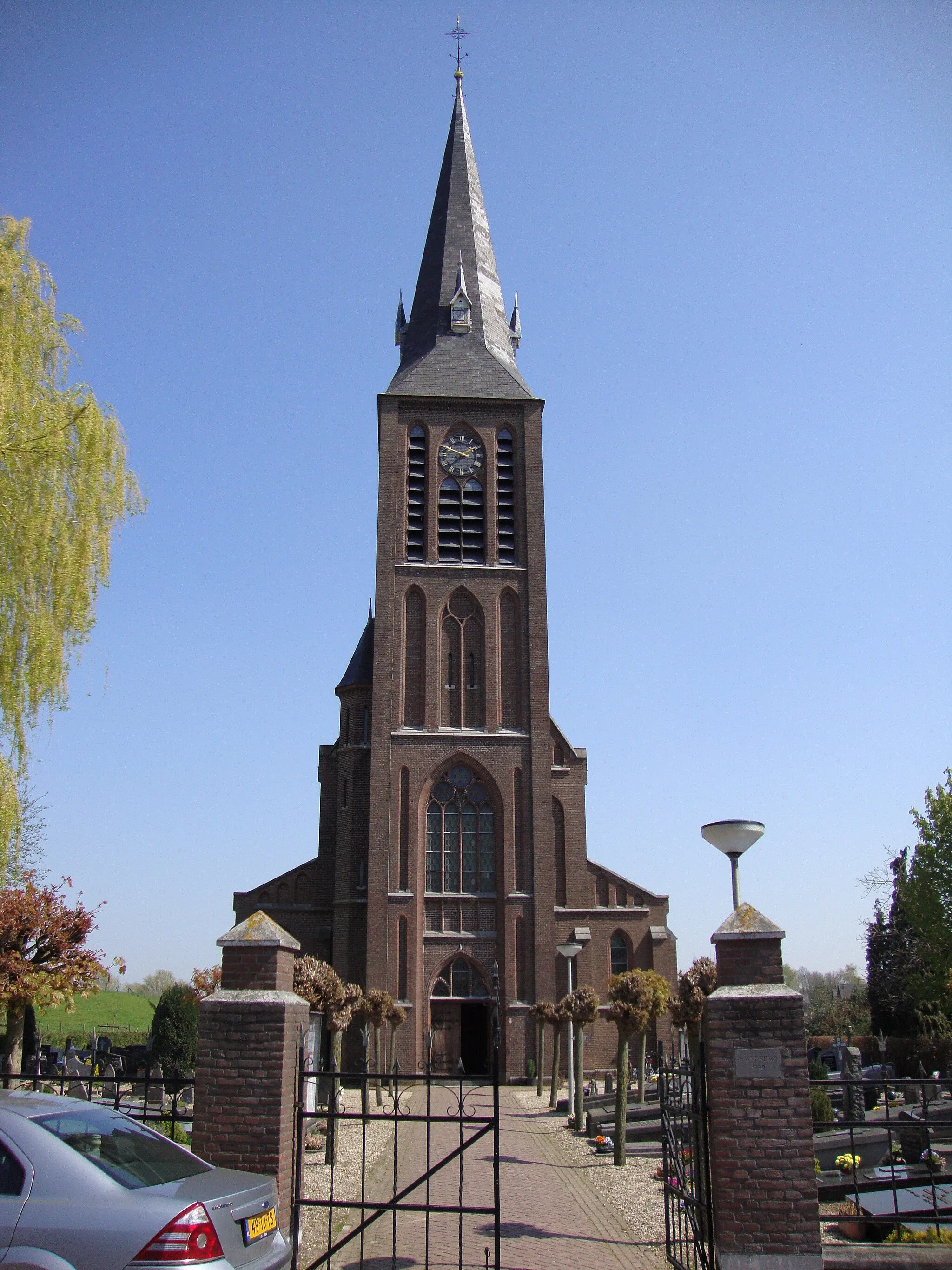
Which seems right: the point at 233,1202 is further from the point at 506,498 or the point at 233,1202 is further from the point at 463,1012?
the point at 506,498

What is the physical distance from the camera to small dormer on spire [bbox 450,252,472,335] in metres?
40.0

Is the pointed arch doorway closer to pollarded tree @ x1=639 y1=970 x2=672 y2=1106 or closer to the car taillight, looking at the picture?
pollarded tree @ x1=639 y1=970 x2=672 y2=1106

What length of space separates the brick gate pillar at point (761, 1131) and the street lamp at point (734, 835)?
226 centimetres

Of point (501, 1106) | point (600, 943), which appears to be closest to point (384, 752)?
point (600, 943)

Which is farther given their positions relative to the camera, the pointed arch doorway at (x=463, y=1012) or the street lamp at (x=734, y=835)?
Answer: the pointed arch doorway at (x=463, y=1012)

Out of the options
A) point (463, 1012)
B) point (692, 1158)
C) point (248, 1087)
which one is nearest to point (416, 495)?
point (463, 1012)

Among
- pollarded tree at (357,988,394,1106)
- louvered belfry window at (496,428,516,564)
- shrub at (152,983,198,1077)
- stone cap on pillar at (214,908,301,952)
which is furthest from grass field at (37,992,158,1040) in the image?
stone cap on pillar at (214,908,301,952)

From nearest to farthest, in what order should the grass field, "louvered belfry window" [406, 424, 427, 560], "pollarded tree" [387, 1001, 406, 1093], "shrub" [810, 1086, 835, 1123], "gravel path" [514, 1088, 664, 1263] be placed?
1. "gravel path" [514, 1088, 664, 1263]
2. "shrub" [810, 1086, 835, 1123]
3. "pollarded tree" [387, 1001, 406, 1093]
4. "louvered belfry window" [406, 424, 427, 560]
5. the grass field

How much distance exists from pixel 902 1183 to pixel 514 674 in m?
25.0

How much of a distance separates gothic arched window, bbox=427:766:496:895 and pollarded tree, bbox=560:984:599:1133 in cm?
1061

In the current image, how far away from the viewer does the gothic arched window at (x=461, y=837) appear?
109 ft

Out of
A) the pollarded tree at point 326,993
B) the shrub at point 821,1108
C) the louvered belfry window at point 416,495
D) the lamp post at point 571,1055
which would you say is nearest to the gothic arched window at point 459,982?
the lamp post at point 571,1055

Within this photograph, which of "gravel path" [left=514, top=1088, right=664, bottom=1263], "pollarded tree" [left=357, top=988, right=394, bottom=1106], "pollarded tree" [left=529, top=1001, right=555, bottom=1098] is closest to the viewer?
"gravel path" [left=514, top=1088, right=664, bottom=1263]

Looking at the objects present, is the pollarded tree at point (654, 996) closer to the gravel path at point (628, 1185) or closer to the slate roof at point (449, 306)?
the gravel path at point (628, 1185)
